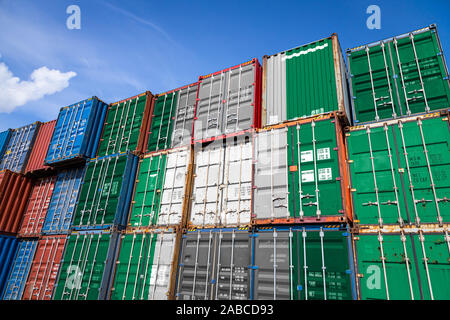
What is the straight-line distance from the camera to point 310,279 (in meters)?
8.75

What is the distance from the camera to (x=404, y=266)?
26.3 ft

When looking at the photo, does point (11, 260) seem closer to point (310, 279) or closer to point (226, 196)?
point (226, 196)

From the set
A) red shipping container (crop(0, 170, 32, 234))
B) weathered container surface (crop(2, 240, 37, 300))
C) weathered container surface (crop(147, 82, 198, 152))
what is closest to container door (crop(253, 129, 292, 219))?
weathered container surface (crop(147, 82, 198, 152))

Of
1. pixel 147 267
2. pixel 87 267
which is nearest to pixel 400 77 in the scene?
pixel 147 267

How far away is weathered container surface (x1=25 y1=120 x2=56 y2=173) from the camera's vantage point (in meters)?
18.4

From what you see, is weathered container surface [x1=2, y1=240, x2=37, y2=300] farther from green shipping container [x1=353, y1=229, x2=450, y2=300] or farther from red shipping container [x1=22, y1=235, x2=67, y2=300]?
green shipping container [x1=353, y1=229, x2=450, y2=300]

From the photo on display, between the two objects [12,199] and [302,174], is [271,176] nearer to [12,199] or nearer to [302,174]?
[302,174]

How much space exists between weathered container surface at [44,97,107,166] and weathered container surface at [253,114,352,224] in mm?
10297

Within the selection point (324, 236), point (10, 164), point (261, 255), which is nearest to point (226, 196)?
point (261, 255)

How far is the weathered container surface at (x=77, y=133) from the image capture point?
53.6 feet

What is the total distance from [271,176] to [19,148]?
62.4ft

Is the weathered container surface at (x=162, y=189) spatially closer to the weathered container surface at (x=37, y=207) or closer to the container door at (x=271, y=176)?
the container door at (x=271, y=176)

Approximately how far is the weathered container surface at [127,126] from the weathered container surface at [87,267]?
479 cm

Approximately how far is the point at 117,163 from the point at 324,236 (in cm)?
1052
